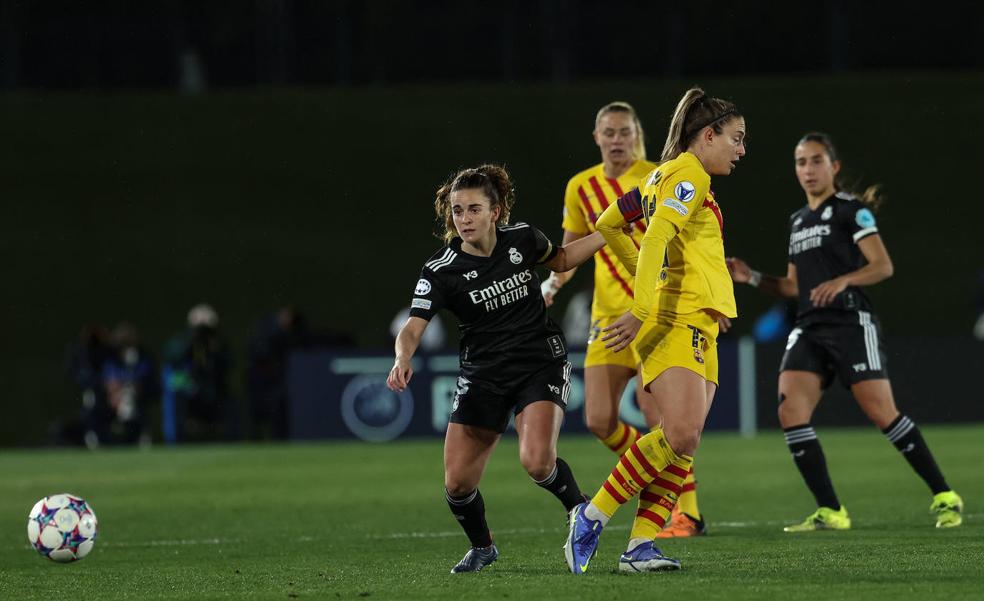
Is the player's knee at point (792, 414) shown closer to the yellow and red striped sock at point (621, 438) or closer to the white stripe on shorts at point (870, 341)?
the white stripe on shorts at point (870, 341)

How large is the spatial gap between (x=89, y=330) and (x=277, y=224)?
4534 millimetres

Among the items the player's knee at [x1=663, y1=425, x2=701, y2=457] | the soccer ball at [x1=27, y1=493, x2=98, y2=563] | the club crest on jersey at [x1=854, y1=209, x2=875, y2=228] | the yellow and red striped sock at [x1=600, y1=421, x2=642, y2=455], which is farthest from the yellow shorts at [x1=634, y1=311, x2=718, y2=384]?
the soccer ball at [x1=27, y1=493, x2=98, y2=563]

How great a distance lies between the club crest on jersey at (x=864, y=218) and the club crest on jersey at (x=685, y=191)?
8.35 ft

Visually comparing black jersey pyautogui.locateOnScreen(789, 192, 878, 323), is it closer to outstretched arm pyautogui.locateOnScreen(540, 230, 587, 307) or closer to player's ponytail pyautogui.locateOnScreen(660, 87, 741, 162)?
outstretched arm pyautogui.locateOnScreen(540, 230, 587, 307)

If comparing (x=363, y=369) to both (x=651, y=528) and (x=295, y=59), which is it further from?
(x=651, y=528)

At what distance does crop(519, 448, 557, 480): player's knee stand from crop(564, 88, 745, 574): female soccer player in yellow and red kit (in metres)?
0.40

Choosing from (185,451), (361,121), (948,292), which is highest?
(361,121)

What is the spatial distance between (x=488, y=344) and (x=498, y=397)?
239 mm

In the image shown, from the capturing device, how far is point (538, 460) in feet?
21.4

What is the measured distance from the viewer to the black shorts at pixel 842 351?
8.13m

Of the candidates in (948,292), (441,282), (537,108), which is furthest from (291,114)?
(441,282)

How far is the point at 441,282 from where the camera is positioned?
254 inches

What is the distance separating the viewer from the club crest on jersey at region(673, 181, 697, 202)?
235 inches

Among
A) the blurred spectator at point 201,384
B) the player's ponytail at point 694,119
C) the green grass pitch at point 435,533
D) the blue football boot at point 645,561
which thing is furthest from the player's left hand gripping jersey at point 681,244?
the blurred spectator at point 201,384
